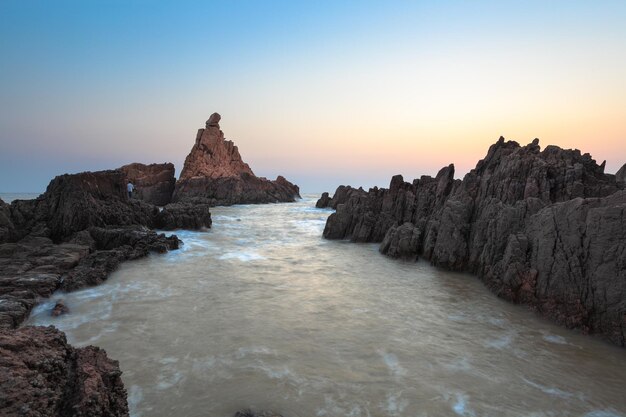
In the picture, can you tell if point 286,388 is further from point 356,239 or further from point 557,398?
point 356,239

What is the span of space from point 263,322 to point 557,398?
6.62 meters

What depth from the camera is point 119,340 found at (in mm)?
8305

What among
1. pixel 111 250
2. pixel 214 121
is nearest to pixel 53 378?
pixel 111 250

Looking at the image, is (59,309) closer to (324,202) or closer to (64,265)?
(64,265)

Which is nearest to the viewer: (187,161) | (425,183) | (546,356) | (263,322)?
(546,356)

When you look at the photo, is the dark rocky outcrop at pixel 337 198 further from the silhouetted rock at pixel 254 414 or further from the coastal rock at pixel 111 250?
the silhouetted rock at pixel 254 414

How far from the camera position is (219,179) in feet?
→ 245

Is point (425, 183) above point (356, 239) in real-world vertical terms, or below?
above

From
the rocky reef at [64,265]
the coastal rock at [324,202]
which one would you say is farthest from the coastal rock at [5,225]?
the coastal rock at [324,202]

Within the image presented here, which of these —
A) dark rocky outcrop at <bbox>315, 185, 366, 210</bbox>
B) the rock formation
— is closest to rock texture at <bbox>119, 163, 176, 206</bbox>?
the rock formation

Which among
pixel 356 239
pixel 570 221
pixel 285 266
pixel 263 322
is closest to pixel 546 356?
pixel 570 221

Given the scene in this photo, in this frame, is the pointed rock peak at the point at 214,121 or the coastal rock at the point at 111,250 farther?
the pointed rock peak at the point at 214,121

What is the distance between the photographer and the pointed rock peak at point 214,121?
282 feet

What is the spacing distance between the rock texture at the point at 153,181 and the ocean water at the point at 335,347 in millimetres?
54904
